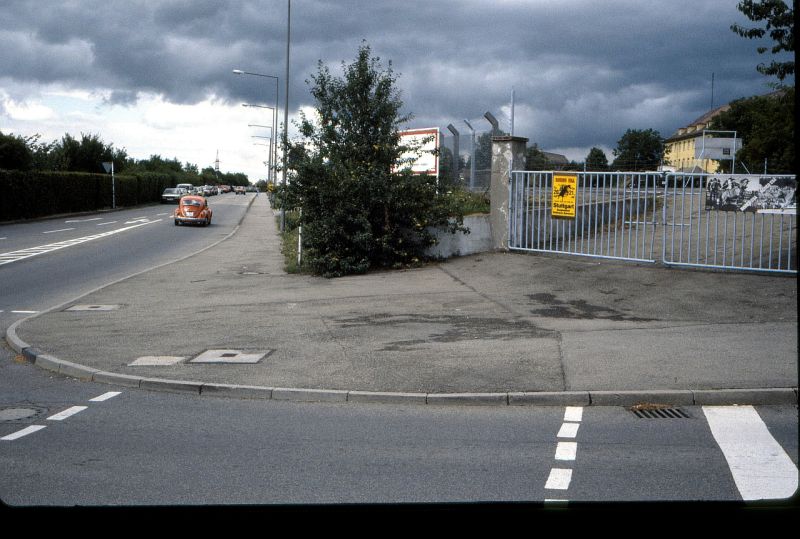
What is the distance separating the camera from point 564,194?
54.7 ft

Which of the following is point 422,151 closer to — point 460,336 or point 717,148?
point 460,336

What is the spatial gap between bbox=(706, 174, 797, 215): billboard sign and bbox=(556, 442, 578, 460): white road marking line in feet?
28.6

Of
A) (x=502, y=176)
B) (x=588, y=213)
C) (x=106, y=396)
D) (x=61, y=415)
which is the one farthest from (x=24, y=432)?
(x=502, y=176)

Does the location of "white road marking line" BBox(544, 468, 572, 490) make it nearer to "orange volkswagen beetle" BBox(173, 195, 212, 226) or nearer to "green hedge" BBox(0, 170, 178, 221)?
"orange volkswagen beetle" BBox(173, 195, 212, 226)

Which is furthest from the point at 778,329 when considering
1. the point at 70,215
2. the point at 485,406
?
the point at 70,215

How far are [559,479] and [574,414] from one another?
192cm

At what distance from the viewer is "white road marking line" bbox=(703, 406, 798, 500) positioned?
4.74m

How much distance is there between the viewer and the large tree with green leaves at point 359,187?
18.4 meters

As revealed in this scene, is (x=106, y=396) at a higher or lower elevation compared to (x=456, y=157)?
lower

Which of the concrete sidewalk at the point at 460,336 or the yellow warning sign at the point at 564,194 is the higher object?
the yellow warning sign at the point at 564,194

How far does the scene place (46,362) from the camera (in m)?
9.61

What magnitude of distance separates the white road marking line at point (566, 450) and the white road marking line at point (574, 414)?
79cm

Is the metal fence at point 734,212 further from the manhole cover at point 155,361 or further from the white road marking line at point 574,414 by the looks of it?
the manhole cover at point 155,361

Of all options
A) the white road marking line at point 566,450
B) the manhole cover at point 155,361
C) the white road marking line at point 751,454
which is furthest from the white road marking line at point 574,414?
the manhole cover at point 155,361
